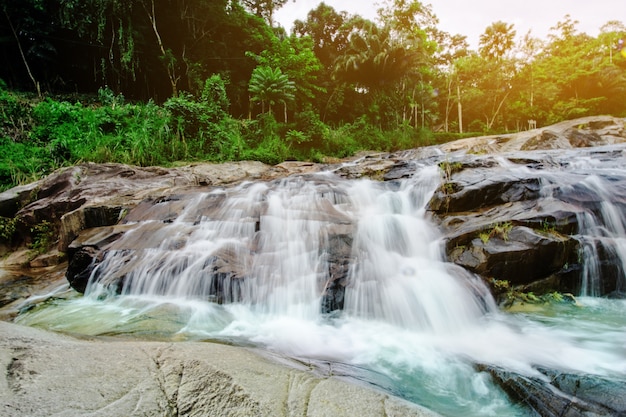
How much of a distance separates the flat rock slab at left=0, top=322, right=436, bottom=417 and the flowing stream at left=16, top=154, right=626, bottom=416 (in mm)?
650

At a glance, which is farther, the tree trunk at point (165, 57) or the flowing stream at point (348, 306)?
the tree trunk at point (165, 57)

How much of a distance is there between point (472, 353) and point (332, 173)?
711 cm

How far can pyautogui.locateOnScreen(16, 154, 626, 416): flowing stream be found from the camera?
258cm

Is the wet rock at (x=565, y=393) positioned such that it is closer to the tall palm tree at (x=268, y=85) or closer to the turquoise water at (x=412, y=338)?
the turquoise water at (x=412, y=338)

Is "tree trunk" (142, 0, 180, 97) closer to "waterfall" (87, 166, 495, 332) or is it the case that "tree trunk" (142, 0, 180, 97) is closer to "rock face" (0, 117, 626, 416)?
"rock face" (0, 117, 626, 416)

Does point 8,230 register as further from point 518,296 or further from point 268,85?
point 268,85

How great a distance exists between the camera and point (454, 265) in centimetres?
415

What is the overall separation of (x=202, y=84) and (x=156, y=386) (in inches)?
728

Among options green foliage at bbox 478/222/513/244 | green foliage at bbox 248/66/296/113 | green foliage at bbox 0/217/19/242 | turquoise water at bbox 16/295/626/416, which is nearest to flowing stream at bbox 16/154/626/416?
turquoise water at bbox 16/295/626/416

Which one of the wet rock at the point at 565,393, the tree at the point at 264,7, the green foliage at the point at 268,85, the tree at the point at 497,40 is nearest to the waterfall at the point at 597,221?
the wet rock at the point at 565,393

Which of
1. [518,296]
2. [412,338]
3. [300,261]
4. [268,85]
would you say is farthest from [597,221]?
[268,85]

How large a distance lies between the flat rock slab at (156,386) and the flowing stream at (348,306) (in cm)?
65

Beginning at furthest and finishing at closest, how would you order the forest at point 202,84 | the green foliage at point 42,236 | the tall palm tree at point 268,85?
the tall palm tree at point 268,85, the forest at point 202,84, the green foliage at point 42,236

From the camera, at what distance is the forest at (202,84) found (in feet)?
35.6
